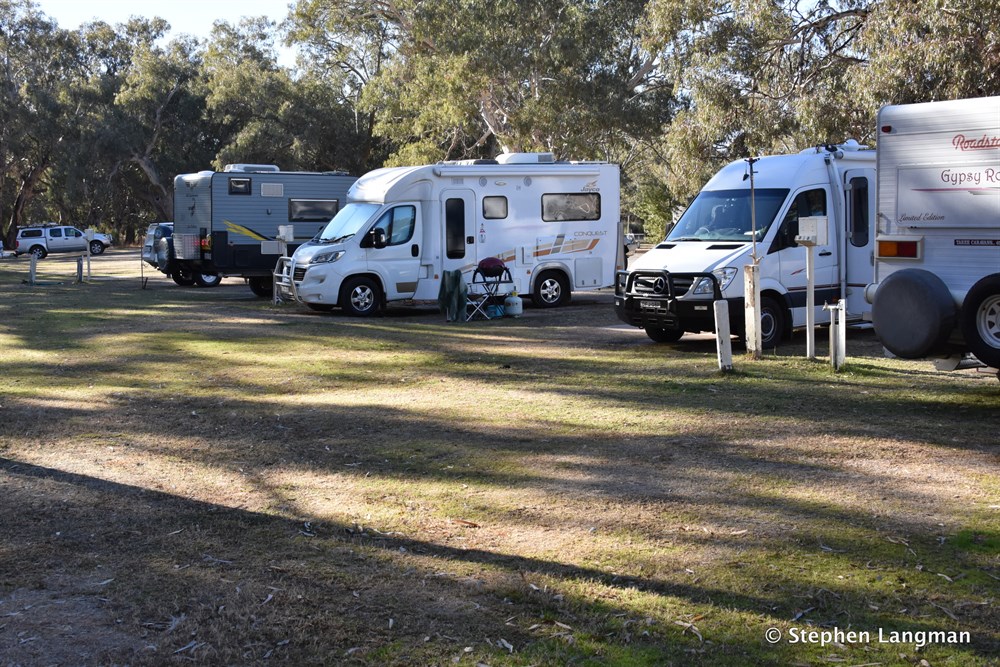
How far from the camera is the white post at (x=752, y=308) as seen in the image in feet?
39.0

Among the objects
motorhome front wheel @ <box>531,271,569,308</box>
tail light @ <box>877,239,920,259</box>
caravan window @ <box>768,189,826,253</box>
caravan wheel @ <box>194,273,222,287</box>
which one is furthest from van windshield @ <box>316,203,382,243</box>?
tail light @ <box>877,239,920,259</box>

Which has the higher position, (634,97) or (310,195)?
(634,97)

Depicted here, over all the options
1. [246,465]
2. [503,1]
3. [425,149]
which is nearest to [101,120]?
[425,149]

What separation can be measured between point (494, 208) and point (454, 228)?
2.85 feet

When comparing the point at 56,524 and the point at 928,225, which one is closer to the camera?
the point at 56,524

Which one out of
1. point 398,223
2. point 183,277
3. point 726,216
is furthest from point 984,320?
point 183,277

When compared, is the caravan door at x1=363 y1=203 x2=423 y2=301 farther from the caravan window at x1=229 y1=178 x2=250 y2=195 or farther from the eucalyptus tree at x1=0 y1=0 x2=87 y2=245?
the eucalyptus tree at x1=0 y1=0 x2=87 y2=245

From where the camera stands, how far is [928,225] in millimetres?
9141

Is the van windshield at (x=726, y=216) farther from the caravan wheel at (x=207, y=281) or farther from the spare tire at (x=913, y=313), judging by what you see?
the caravan wheel at (x=207, y=281)

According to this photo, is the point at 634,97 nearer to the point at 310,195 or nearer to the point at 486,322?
the point at 310,195

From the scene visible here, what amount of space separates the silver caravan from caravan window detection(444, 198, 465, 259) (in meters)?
6.56

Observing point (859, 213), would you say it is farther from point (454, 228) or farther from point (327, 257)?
point (327, 257)

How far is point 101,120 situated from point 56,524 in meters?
55.9

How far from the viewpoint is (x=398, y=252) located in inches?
714
